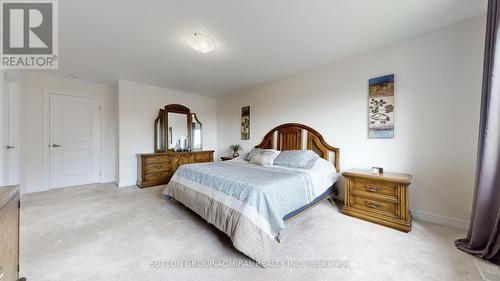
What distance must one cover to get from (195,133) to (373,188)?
14.6 feet

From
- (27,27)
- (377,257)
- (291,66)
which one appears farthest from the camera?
(291,66)

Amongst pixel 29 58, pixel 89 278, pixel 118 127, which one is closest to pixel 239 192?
pixel 89 278

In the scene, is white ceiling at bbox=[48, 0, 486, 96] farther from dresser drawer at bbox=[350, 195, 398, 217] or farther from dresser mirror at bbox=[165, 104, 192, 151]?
dresser drawer at bbox=[350, 195, 398, 217]

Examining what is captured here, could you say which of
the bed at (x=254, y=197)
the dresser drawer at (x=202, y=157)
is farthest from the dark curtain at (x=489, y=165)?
the dresser drawer at (x=202, y=157)

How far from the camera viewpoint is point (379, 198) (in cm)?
234

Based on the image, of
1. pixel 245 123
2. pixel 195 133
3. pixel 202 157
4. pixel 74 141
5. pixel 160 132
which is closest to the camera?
pixel 74 141

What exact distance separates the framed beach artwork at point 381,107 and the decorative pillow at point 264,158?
1629 millimetres

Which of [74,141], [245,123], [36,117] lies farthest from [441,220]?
[36,117]

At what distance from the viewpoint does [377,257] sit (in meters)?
1.67

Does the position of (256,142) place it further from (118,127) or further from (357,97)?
(118,127)

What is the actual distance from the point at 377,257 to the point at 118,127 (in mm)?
4990

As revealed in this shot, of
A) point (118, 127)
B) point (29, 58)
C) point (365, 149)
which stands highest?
point (29, 58)
